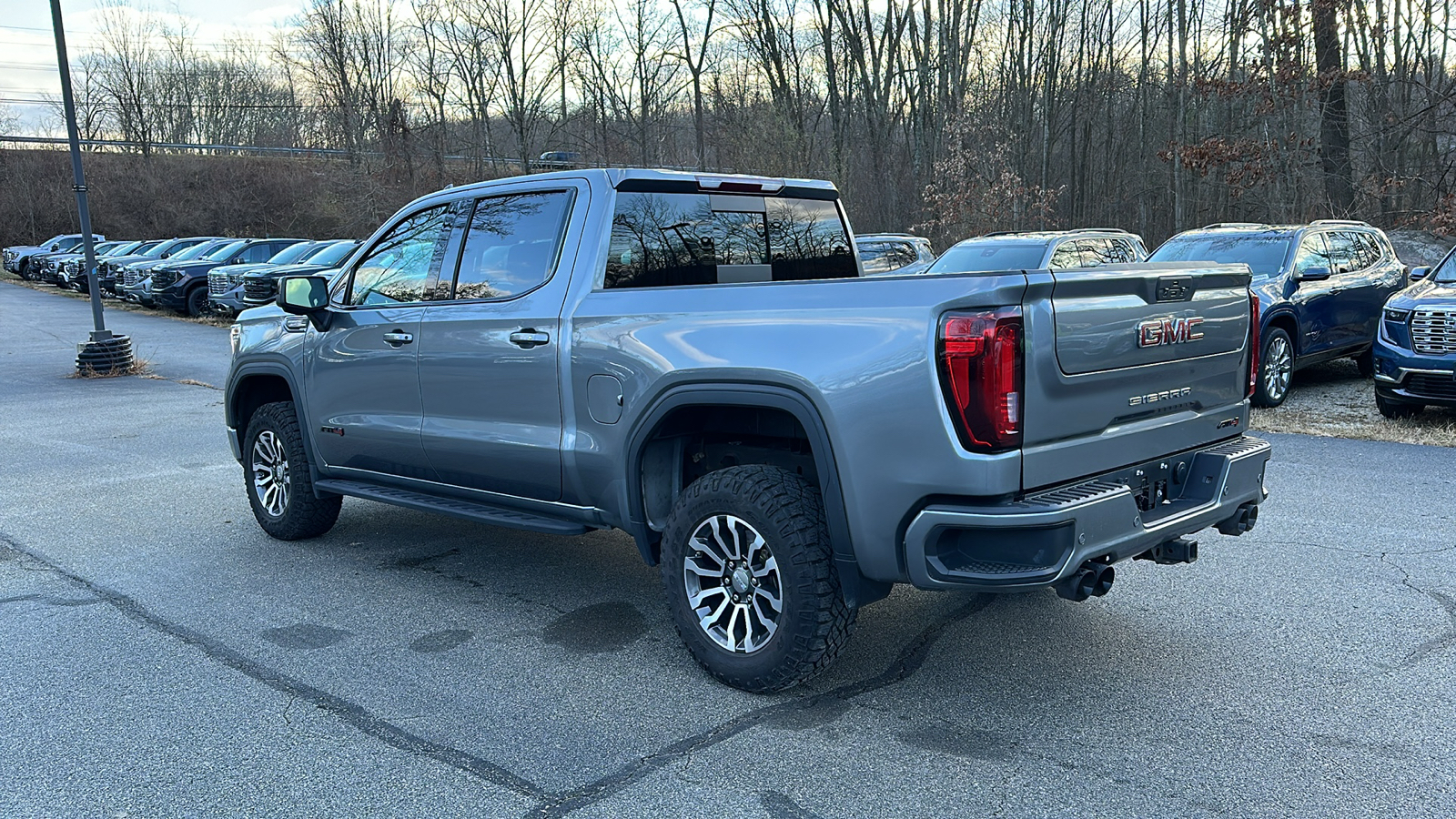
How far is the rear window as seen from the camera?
4.83 m

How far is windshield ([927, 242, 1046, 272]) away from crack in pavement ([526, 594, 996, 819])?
7.40 metres

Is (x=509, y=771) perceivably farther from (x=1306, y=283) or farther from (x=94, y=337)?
(x=94, y=337)

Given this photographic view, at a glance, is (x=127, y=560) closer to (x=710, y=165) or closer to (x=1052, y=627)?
(x=1052, y=627)

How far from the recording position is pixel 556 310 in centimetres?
469

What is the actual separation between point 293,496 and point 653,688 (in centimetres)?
311

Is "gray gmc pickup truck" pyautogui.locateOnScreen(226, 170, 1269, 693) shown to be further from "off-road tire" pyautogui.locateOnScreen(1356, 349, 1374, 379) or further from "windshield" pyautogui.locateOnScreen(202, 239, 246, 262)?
"windshield" pyautogui.locateOnScreen(202, 239, 246, 262)

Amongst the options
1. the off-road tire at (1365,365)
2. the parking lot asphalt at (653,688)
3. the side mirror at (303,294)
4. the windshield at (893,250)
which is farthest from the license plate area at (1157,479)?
the windshield at (893,250)

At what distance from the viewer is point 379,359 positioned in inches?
219

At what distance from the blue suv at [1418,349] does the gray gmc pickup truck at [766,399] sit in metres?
5.57

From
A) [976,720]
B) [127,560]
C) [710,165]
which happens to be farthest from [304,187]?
[976,720]

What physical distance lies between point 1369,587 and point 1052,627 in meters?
1.65

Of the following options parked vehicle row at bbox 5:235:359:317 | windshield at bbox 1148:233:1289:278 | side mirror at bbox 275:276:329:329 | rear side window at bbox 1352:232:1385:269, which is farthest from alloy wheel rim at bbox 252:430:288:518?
parked vehicle row at bbox 5:235:359:317

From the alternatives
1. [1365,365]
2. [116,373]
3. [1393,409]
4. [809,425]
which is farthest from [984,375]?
[116,373]

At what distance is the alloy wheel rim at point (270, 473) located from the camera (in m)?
6.43
